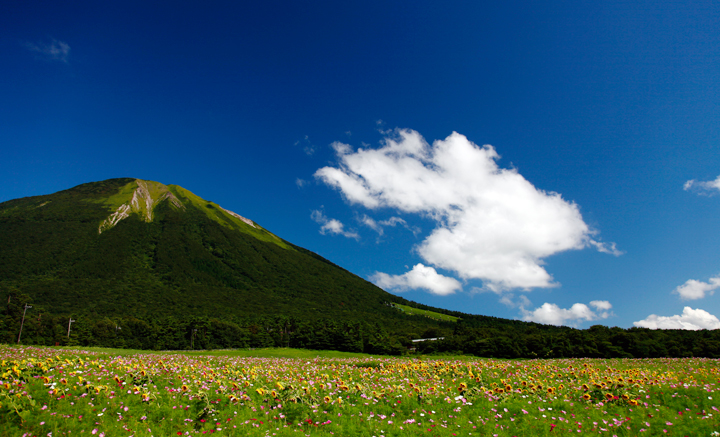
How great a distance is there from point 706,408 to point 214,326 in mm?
74540

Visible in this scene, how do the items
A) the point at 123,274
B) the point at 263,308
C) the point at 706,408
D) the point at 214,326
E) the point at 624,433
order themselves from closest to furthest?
1. the point at 624,433
2. the point at 706,408
3. the point at 214,326
4. the point at 263,308
5. the point at 123,274

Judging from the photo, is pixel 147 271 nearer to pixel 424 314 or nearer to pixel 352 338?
pixel 352 338

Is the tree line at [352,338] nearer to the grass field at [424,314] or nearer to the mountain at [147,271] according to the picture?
the mountain at [147,271]

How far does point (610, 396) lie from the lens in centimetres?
977

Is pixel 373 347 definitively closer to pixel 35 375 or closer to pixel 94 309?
pixel 35 375

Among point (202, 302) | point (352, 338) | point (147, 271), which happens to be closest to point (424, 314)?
point (202, 302)

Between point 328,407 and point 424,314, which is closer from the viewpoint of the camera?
→ point 328,407

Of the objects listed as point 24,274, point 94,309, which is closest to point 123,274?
point 24,274

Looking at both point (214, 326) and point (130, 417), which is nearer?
point (130, 417)

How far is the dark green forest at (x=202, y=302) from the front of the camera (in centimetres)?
4200

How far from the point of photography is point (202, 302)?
117 m

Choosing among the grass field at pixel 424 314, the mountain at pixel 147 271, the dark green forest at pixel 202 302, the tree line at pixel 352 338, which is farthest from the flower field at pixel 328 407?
the grass field at pixel 424 314

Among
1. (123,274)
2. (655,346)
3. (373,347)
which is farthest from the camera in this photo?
(123,274)

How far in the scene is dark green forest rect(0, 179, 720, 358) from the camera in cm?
4200
